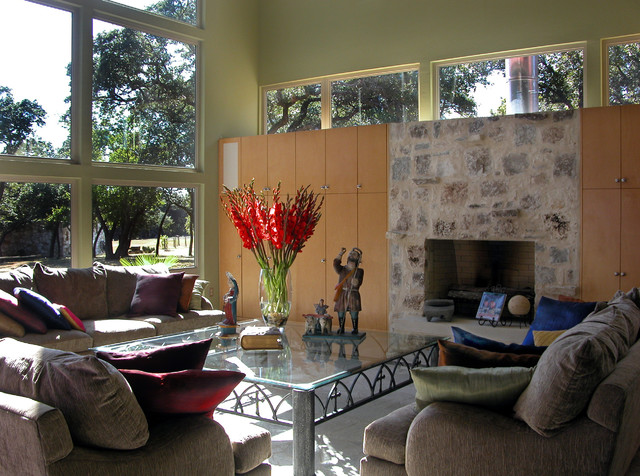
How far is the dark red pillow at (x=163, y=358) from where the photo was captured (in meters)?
2.47

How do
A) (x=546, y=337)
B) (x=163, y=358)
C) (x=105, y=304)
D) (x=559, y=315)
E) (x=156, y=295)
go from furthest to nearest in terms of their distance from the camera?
(x=156, y=295), (x=105, y=304), (x=559, y=315), (x=546, y=337), (x=163, y=358)

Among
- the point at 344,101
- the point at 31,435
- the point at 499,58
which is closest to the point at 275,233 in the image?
the point at 31,435

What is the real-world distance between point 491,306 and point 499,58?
Answer: 285cm

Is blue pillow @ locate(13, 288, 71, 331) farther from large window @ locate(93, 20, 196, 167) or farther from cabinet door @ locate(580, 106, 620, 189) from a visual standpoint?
cabinet door @ locate(580, 106, 620, 189)

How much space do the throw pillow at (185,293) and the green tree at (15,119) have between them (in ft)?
7.38

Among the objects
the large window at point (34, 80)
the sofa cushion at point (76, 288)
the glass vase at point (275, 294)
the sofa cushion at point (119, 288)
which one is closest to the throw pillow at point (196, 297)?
the sofa cushion at point (119, 288)

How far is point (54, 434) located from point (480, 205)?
546 centimetres

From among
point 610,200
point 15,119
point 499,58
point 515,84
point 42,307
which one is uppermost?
point 499,58

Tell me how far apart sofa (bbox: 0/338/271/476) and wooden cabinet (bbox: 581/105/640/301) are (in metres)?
4.88

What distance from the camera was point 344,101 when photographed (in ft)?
27.2

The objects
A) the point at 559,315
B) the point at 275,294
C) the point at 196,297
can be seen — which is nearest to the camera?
the point at 559,315

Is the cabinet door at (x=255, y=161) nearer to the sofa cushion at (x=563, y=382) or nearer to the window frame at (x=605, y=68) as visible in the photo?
the window frame at (x=605, y=68)

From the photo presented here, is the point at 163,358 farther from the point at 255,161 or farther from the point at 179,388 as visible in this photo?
the point at 255,161

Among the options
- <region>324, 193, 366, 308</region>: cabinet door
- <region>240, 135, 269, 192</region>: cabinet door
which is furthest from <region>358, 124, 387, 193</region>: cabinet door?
<region>240, 135, 269, 192</region>: cabinet door
